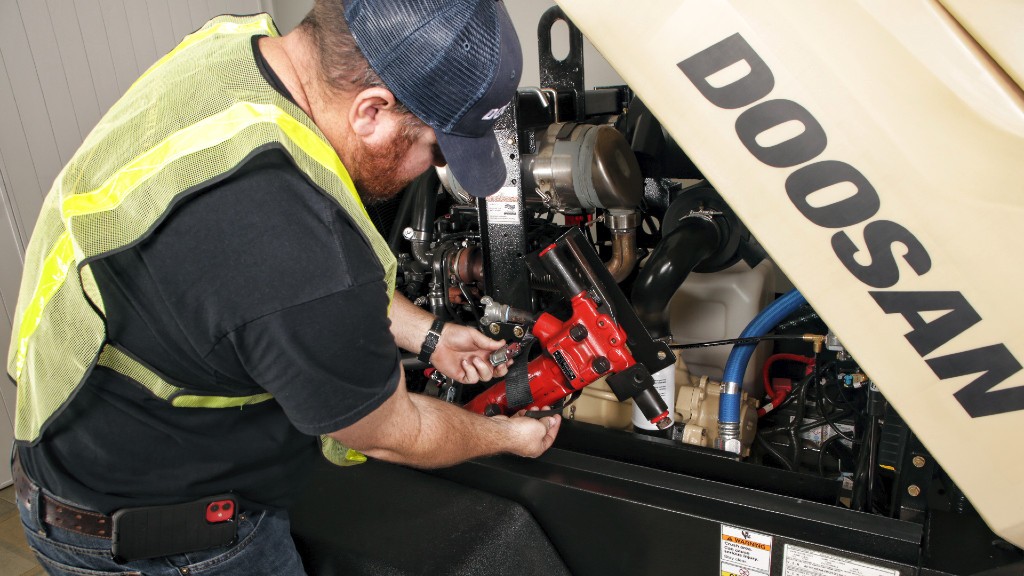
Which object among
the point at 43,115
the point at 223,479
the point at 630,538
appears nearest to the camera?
the point at 223,479

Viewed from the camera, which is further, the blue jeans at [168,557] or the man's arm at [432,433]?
the blue jeans at [168,557]

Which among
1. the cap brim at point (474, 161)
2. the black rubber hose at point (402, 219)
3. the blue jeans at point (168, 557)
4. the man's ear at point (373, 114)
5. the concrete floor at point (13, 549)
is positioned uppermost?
the man's ear at point (373, 114)

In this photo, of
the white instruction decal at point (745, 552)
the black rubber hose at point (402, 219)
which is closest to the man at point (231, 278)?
the white instruction decal at point (745, 552)

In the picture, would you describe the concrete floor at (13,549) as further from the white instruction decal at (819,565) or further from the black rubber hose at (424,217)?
the white instruction decal at (819,565)

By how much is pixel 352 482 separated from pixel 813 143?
1.28 metres

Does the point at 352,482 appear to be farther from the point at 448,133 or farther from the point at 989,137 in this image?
the point at 989,137

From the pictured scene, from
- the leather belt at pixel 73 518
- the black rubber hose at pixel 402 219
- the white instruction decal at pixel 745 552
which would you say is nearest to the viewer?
the leather belt at pixel 73 518

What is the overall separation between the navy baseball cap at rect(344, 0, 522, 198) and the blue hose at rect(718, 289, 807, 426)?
0.93 metres

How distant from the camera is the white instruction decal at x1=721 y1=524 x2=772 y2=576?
126 cm

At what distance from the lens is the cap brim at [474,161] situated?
102 cm

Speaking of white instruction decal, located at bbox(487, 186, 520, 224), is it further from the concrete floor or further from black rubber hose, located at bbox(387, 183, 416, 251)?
the concrete floor

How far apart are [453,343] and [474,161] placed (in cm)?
67

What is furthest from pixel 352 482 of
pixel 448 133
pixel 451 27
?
pixel 451 27

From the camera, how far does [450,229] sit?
205 cm
